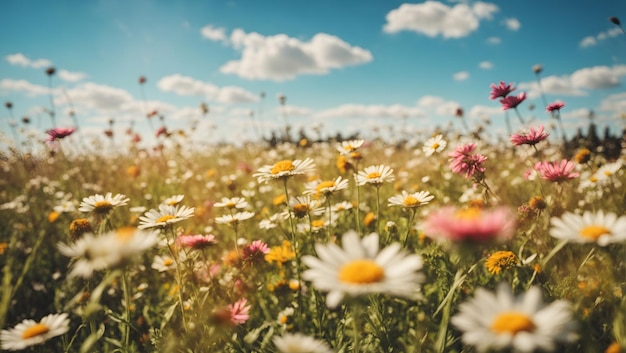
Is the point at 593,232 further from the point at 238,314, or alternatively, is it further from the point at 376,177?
the point at 238,314

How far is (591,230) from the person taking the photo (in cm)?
96

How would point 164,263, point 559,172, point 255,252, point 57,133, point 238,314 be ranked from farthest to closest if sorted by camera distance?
point 57,133, point 164,263, point 255,252, point 559,172, point 238,314

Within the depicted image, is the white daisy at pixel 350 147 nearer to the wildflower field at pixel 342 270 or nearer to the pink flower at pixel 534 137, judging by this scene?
the wildflower field at pixel 342 270

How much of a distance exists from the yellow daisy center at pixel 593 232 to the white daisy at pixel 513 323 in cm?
33

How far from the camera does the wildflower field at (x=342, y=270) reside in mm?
810

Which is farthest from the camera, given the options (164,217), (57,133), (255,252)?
(57,133)

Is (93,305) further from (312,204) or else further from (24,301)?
(24,301)

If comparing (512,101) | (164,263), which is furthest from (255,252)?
(512,101)

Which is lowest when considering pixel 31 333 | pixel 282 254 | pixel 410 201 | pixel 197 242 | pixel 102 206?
pixel 282 254

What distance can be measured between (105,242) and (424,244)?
2011 mm

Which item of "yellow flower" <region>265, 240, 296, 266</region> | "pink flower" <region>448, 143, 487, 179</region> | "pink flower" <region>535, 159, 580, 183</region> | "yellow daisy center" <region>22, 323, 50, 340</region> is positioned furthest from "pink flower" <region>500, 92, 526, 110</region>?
"yellow daisy center" <region>22, 323, 50, 340</region>

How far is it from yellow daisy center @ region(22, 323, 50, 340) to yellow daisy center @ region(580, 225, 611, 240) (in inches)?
71.2

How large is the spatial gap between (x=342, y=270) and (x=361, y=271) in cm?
6

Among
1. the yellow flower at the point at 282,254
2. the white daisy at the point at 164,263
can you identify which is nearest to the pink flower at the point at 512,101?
the yellow flower at the point at 282,254
